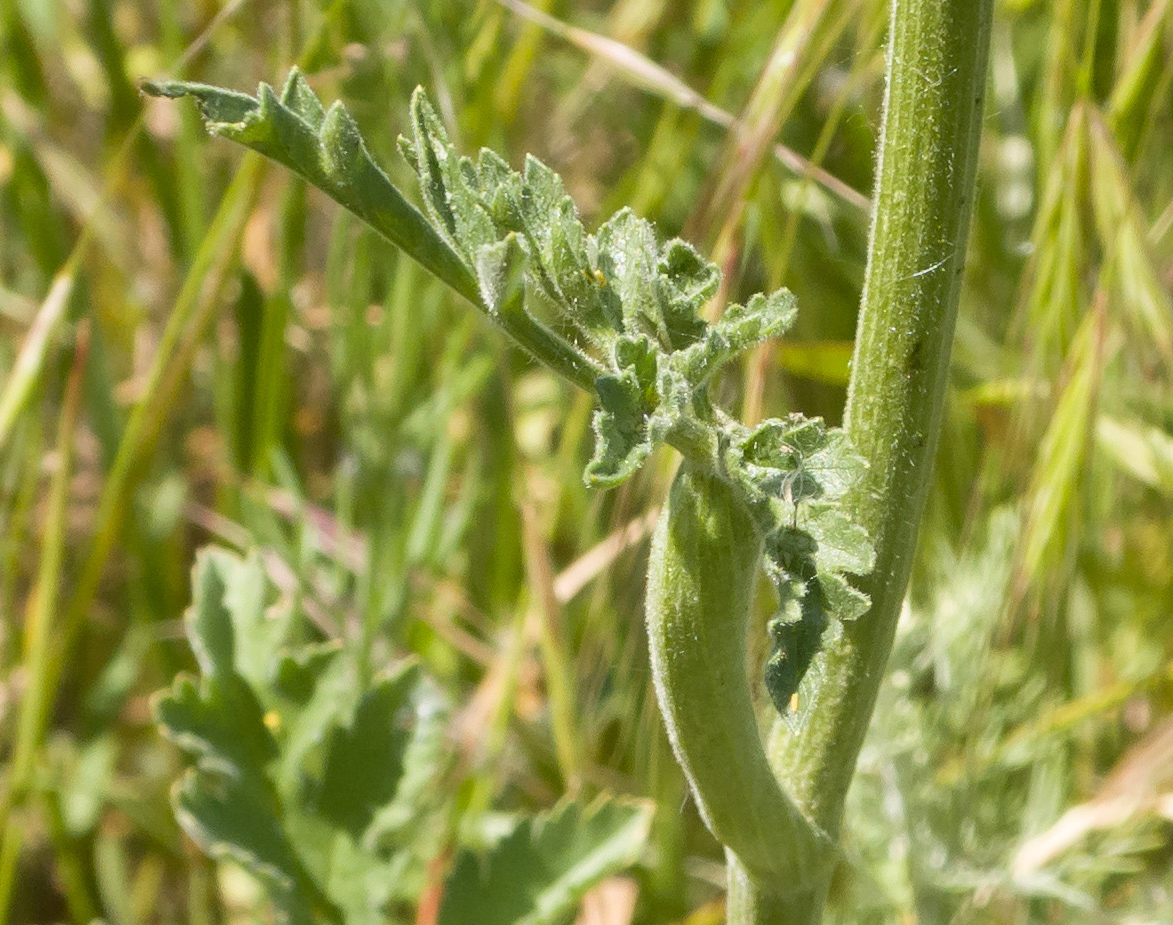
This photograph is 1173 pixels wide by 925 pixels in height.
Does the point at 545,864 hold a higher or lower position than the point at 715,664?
lower

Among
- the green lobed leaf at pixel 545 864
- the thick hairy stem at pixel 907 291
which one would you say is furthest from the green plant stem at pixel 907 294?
the green lobed leaf at pixel 545 864

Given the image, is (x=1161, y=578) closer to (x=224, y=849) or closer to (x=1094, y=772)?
(x=1094, y=772)

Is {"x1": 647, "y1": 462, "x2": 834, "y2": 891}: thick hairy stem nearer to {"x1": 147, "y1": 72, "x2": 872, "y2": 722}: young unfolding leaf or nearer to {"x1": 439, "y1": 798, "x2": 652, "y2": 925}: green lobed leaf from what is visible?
{"x1": 147, "y1": 72, "x2": 872, "y2": 722}: young unfolding leaf

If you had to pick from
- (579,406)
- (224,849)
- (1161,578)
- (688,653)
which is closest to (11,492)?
(579,406)

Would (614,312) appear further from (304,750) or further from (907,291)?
(304,750)

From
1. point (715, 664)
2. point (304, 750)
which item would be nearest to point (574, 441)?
point (304, 750)

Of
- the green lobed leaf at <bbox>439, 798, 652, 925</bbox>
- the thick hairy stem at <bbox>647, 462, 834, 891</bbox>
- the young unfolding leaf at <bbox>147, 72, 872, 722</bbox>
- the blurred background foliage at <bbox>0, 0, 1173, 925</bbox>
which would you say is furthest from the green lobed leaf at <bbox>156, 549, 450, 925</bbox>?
the young unfolding leaf at <bbox>147, 72, 872, 722</bbox>

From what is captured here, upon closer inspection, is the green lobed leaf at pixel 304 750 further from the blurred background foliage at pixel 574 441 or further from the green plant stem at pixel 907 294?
the green plant stem at pixel 907 294
